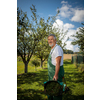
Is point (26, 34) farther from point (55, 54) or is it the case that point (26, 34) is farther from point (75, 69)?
point (75, 69)

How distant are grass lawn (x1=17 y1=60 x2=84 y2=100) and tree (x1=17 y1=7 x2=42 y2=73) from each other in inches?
10.4

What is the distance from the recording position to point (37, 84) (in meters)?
2.36

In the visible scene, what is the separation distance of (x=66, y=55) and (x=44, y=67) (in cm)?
135

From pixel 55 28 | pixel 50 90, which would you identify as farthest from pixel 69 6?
pixel 50 90

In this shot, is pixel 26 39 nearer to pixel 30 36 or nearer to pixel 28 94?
pixel 30 36

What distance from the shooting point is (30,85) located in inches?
89.8

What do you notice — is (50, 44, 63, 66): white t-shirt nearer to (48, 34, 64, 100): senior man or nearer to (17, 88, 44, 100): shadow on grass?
(48, 34, 64, 100): senior man

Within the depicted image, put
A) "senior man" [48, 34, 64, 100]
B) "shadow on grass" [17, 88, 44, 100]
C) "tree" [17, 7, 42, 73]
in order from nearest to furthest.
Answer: "senior man" [48, 34, 64, 100], "shadow on grass" [17, 88, 44, 100], "tree" [17, 7, 42, 73]

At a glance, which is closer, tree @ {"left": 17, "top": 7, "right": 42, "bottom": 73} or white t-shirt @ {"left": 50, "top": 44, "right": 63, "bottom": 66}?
white t-shirt @ {"left": 50, "top": 44, "right": 63, "bottom": 66}

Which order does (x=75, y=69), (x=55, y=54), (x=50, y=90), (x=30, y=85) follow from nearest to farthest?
(x=50, y=90), (x=55, y=54), (x=30, y=85), (x=75, y=69)

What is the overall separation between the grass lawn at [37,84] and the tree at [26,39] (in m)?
0.26

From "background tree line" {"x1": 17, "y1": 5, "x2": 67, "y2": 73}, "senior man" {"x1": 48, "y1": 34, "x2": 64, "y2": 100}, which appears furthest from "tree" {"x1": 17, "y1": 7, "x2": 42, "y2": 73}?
"senior man" {"x1": 48, "y1": 34, "x2": 64, "y2": 100}

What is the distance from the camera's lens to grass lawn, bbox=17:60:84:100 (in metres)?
1.84

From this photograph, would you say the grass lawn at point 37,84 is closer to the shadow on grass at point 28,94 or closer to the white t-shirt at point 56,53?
the shadow on grass at point 28,94
